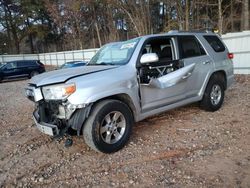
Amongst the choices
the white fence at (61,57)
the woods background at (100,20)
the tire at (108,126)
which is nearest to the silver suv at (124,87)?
the tire at (108,126)

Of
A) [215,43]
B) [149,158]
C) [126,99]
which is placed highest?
[215,43]

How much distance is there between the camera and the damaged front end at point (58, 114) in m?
3.63

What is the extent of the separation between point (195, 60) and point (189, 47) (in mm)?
299

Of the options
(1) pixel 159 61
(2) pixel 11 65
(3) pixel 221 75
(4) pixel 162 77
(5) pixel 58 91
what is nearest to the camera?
(5) pixel 58 91

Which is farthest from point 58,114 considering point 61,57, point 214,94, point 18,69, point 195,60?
point 61,57

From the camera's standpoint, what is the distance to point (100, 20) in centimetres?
3139

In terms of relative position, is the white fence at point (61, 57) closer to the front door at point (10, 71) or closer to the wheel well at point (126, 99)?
the front door at point (10, 71)

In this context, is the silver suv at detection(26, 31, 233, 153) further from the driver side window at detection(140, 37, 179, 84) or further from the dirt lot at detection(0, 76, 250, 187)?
the dirt lot at detection(0, 76, 250, 187)

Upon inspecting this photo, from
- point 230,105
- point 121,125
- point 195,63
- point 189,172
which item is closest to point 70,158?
point 121,125

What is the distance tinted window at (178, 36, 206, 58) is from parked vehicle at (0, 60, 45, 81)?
16.3 meters

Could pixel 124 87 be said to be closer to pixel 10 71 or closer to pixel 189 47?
pixel 189 47

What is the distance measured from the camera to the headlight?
356cm

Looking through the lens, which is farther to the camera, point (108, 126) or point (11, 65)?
point (11, 65)

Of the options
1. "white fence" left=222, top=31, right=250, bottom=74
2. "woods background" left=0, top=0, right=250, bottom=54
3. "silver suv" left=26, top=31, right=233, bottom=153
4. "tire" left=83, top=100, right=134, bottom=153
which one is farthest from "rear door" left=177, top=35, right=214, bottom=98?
"woods background" left=0, top=0, right=250, bottom=54
